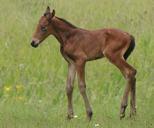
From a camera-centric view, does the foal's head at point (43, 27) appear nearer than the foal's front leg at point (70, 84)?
Yes

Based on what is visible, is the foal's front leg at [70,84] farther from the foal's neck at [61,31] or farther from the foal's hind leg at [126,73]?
the foal's hind leg at [126,73]

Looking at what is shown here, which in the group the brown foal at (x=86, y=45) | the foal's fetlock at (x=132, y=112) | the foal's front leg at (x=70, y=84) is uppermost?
the brown foal at (x=86, y=45)

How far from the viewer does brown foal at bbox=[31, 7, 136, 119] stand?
9.41 meters

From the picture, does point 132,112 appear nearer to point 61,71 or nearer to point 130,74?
point 130,74

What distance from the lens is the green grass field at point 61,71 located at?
9727mm

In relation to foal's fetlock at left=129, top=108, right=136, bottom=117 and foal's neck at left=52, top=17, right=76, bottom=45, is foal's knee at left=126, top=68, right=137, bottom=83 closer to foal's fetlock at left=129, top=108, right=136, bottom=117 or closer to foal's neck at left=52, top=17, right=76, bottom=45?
foal's fetlock at left=129, top=108, right=136, bottom=117

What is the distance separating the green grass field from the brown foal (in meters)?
0.52

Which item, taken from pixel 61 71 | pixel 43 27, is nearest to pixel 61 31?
pixel 43 27

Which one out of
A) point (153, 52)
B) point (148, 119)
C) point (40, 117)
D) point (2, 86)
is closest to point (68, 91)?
point (40, 117)

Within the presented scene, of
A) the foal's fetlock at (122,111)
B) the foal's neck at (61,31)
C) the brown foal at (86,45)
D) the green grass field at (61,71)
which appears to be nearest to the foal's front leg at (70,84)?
the brown foal at (86,45)

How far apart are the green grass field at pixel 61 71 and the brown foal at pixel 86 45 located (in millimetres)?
516

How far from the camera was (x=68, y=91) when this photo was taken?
31.8 ft

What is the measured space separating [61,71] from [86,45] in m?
2.69

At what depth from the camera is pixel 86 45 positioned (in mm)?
9562
